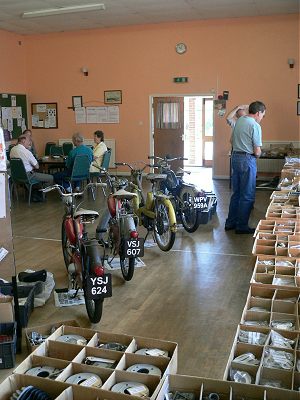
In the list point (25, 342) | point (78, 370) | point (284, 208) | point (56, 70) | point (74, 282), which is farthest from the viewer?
point (56, 70)

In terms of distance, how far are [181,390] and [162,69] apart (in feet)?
30.6

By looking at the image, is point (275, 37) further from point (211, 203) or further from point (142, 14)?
point (211, 203)

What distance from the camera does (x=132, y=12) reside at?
9.07 m

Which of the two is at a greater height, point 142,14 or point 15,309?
point 142,14

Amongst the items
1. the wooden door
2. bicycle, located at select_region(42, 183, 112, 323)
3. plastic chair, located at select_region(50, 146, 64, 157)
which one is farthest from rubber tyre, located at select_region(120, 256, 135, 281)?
plastic chair, located at select_region(50, 146, 64, 157)

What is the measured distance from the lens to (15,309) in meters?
3.01

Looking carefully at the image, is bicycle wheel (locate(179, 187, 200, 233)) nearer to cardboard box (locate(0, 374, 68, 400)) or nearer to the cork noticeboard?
cardboard box (locate(0, 374, 68, 400))

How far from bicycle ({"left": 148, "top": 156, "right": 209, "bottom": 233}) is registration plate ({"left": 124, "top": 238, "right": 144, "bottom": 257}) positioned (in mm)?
1774

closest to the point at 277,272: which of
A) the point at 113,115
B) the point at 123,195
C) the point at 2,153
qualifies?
the point at 123,195

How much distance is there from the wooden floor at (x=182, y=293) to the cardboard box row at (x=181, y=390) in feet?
3.10

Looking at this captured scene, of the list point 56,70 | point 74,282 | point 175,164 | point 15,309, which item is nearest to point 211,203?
point 74,282

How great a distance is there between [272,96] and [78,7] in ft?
14.0

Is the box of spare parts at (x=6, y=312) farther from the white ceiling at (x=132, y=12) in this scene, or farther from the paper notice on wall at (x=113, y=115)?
the paper notice on wall at (x=113, y=115)

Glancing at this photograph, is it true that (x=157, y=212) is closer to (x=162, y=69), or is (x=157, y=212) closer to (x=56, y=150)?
(x=162, y=69)
